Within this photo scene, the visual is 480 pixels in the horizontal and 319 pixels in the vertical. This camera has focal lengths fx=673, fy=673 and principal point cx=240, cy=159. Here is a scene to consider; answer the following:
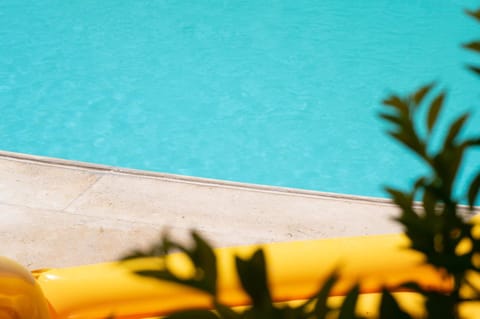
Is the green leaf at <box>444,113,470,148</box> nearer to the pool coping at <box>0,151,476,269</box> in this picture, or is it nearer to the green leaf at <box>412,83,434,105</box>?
the green leaf at <box>412,83,434,105</box>

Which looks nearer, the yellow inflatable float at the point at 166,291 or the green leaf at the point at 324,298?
the green leaf at the point at 324,298

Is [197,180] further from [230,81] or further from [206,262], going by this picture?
[206,262]

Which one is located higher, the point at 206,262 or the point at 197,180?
the point at 206,262

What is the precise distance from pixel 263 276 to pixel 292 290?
2.00 metres

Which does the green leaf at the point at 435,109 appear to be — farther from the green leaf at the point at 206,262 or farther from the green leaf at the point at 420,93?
the green leaf at the point at 206,262

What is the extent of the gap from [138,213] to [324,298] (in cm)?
335

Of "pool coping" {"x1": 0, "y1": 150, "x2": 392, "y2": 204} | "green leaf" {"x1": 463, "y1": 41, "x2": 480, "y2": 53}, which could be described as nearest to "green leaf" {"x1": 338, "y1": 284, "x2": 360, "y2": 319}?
"green leaf" {"x1": 463, "y1": 41, "x2": 480, "y2": 53}

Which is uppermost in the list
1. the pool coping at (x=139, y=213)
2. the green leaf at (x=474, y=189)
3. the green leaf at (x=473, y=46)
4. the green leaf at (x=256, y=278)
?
the green leaf at (x=473, y=46)

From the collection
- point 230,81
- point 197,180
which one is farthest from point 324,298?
point 230,81

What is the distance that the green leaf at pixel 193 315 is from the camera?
1.40 feet

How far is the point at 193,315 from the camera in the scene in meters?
0.43

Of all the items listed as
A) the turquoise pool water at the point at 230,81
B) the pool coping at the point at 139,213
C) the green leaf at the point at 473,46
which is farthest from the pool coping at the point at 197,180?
the green leaf at the point at 473,46

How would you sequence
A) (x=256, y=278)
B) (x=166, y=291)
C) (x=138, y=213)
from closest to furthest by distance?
1. (x=256, y=278)
2. (x=166, y=291)
3. (x=138, y=213)

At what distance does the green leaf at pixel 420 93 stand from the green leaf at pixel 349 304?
14 cm
